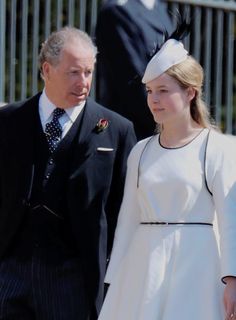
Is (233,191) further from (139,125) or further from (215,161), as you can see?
(139,125)

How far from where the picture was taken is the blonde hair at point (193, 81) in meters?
6.09

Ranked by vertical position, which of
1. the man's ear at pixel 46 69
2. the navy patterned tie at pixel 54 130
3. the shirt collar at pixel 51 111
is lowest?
the navy patterned tie at pixel 54 130

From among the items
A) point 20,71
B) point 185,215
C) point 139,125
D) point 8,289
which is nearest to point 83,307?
point 8,289

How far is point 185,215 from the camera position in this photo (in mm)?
5926

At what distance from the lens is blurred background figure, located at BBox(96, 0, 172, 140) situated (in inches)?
291

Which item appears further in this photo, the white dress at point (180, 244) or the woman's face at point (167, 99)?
the woman's face at point (167, 99)

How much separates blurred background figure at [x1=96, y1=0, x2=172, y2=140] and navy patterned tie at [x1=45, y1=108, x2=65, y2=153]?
786mm

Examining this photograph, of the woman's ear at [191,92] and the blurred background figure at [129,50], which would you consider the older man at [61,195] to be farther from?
the blurred background figure at [129,50]

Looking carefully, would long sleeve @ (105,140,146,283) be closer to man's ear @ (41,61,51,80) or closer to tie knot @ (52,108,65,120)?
tie knot @ (52,108,65,120)

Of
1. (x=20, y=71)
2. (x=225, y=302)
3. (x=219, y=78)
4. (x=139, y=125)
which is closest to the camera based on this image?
(x=225, y=302)

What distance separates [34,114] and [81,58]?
384mm

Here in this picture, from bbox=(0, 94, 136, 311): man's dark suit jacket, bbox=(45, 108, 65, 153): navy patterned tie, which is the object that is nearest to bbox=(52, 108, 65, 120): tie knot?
bbox=(45, 108, 65, 153): navy patterned tie

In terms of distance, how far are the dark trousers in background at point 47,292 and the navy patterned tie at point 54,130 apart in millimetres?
519

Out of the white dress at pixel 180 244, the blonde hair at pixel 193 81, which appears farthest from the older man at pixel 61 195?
the blonde hair at pixel 193 81
